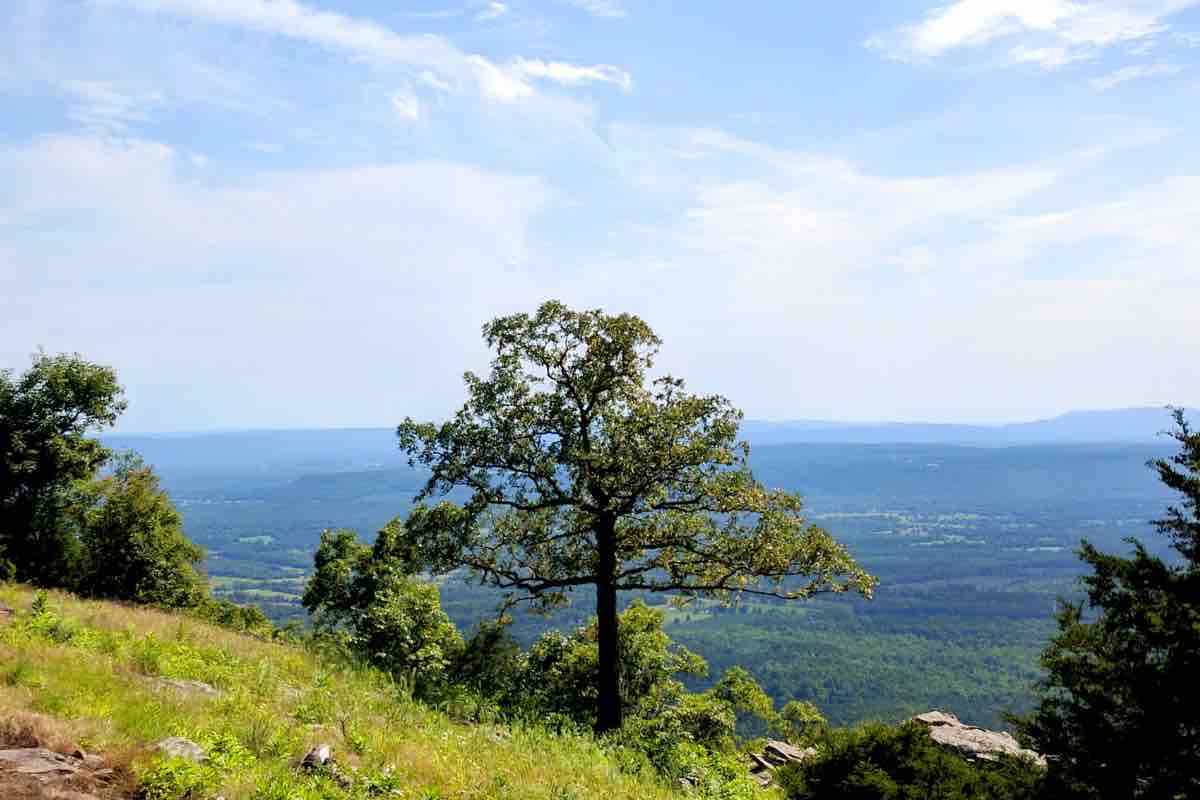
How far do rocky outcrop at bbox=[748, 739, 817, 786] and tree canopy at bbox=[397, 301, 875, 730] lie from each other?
5017 millimetres

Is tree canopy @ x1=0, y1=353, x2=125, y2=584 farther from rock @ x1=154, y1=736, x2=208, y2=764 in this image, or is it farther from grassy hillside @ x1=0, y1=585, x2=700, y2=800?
rock @ x1=154, y1=736, x2=208, y2=764

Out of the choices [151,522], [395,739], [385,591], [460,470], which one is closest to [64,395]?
[151,522]

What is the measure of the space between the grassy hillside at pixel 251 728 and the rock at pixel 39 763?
24 centimetres

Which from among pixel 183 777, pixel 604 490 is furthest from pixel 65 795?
pixel 604 490

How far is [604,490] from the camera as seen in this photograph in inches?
854

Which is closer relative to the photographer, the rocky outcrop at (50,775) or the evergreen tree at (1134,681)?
the rocky outcrop at (50,775)

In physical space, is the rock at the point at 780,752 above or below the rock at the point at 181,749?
below

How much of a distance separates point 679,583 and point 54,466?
33.3 m

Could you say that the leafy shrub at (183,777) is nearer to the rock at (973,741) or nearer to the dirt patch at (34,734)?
the dirt patch at (34,734)

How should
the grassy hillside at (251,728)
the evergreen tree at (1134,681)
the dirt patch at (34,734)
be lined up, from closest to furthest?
the dirt patch at (34,734)
the grassy hillside at (251,728)
the evergreen tree at (1134,681)

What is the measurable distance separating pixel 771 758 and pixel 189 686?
20242 mm

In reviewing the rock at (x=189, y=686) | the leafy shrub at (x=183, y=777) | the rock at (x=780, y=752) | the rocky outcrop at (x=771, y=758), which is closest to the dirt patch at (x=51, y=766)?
the leafy shrub at (x=183, y=777)

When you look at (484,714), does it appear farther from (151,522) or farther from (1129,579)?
(151,522)

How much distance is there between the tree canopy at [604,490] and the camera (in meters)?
21.7
